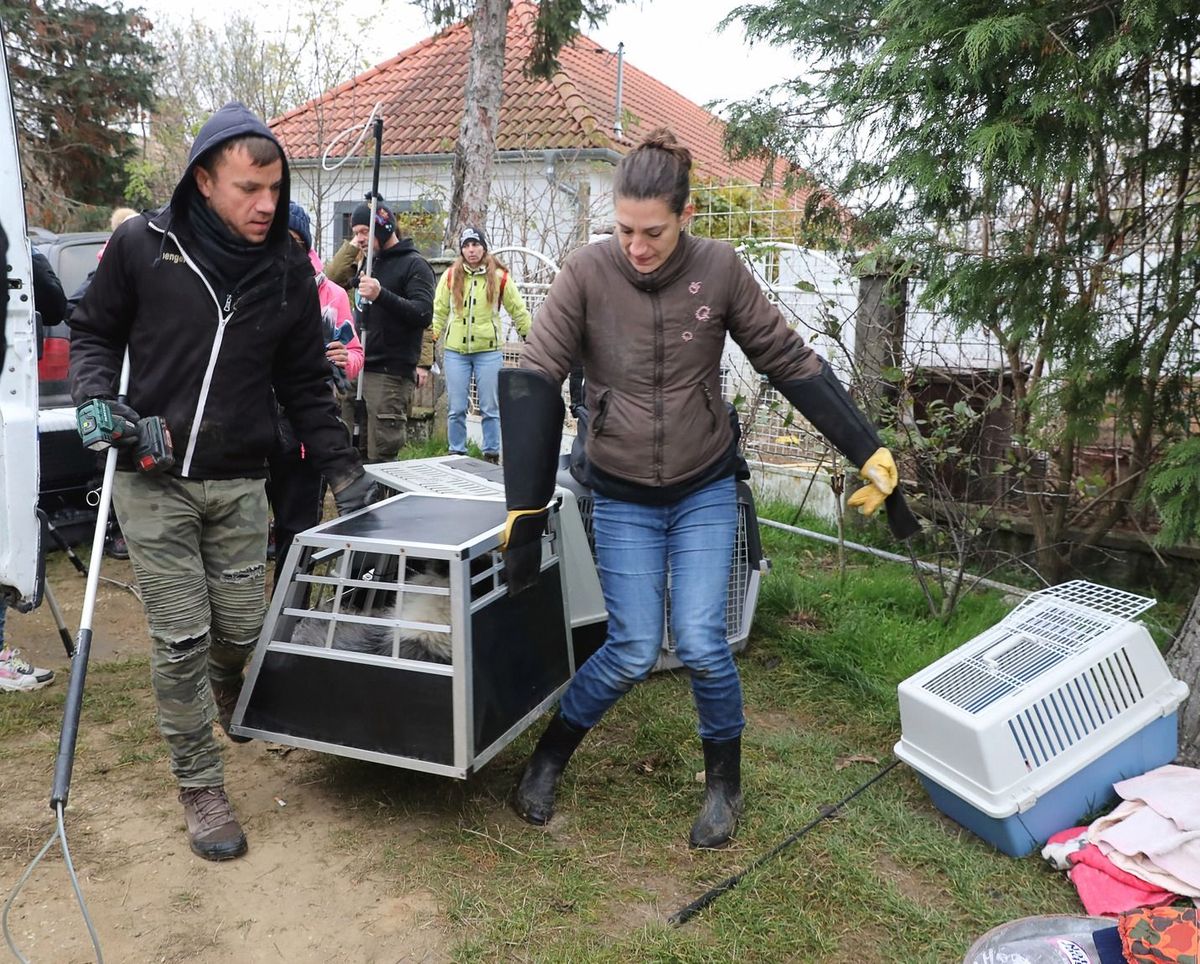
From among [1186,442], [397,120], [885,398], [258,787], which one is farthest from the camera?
[397,120]

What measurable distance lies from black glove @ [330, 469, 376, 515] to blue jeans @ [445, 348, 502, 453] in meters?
3.99

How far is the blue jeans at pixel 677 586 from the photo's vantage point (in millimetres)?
2719

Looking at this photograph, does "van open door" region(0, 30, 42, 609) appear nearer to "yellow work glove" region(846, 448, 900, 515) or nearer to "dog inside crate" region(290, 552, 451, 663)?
"dog inside crate" region(290, 552, 451, 663)

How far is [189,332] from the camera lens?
2611mm

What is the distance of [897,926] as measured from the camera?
8.16 ft

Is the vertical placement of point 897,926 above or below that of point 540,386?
below

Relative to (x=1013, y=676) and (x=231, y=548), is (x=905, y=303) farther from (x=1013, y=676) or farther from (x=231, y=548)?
(x=231, y=548)

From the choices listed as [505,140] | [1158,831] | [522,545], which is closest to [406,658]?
[522,545]

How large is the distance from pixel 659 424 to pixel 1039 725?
1.39 meters

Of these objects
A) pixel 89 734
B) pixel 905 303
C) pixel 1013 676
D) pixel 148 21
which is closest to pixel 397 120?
pixel 148 21

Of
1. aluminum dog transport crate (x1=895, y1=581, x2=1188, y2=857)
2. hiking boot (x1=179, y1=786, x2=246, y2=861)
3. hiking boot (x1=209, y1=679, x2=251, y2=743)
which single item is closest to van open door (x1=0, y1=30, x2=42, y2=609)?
hiking boot (x1=209, y1=679, x2=251, y2=743)

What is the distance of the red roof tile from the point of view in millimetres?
13070

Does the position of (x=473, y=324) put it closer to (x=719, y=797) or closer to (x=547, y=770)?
(x=547, y=770)

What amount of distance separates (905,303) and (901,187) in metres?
0.96
